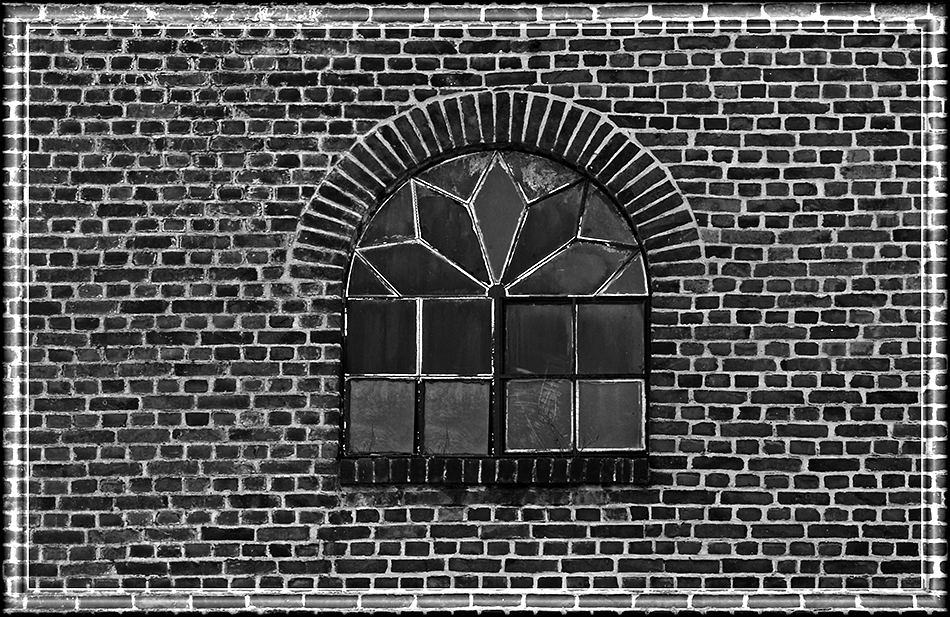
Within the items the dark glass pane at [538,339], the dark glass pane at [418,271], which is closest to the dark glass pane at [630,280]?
the dark glass pane at [538,339]

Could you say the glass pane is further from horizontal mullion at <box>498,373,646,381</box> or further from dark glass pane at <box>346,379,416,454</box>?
horizontal mullion at <box>498,373,646,381</box>

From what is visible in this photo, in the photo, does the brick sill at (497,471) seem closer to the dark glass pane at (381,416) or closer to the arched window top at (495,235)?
the dark glass pane at (381,416)

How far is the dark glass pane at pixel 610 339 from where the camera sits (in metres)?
5.35

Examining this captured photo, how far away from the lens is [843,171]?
17.4ft

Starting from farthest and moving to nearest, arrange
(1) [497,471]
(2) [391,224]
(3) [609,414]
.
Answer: (2) [391,224] < (3) [609,414] < (1) [497,471]

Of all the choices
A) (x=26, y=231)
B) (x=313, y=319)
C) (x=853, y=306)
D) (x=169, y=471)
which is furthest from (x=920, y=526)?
(x=26, y=231)

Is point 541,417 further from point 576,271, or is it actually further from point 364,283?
point 364,283

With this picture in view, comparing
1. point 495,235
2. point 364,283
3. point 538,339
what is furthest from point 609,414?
point 364,283

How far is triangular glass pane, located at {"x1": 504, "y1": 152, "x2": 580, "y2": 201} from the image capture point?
5.44 m

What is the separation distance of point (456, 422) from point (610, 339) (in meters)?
0.83

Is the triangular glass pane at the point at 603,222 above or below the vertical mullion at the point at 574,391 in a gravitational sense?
above

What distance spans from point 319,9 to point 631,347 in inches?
86.1

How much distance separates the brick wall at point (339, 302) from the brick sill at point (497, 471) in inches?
2.3

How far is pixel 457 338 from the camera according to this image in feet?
17.7
